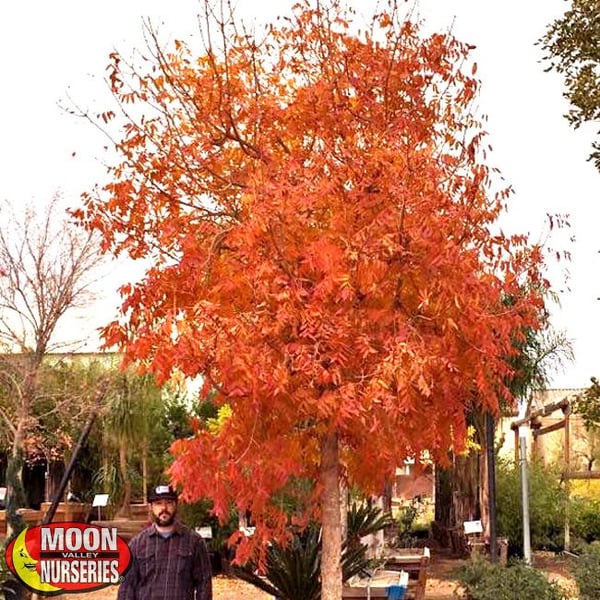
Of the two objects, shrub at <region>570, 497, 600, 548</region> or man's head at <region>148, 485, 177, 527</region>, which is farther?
shrub at <region>570, 497, 600, 548</region>

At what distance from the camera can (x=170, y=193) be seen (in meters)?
8.73

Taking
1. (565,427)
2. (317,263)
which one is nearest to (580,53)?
(317,263)

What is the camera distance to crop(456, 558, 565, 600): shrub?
11.5m

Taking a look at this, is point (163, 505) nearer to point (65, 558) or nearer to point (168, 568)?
point (168, 568)

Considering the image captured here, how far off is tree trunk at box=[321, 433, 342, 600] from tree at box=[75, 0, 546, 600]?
1 cm

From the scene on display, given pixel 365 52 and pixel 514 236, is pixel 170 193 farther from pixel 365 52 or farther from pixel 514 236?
pixel 514 236

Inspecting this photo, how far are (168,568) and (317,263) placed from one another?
86.4 inches

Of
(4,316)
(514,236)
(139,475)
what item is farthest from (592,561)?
(139,475)

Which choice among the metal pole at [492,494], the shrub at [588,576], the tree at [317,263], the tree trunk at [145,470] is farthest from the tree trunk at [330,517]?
the tree trunk at [145,470]

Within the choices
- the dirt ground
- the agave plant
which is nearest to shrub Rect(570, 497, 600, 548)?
the dirt ground

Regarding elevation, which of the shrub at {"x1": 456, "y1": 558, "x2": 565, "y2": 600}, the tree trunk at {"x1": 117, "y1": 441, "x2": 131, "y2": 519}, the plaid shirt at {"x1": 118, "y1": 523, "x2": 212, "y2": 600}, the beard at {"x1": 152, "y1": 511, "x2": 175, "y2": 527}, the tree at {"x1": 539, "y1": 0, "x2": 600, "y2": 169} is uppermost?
the tree at {"x1": 539, "y1": 0, "x2": 600, "y2": 169}

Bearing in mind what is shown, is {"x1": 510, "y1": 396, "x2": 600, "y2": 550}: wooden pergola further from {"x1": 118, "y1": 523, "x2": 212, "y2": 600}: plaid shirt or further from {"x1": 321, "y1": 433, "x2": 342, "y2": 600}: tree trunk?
{"x1": 118, "y1": 523, "x2": 212, "y2": 600}: plaid shirt

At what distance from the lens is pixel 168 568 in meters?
6.33

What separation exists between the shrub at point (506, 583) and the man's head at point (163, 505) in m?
6.18
